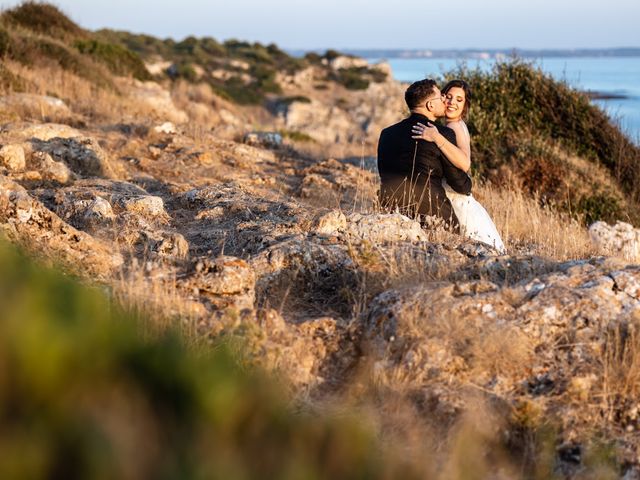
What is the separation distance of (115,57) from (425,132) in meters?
19.0

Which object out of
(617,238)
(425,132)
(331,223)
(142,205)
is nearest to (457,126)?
(425,132)

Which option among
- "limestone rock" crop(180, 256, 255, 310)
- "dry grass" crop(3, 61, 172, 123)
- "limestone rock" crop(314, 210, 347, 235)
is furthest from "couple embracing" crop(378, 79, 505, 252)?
"dry grass" crop(3, 61, 172, 123)

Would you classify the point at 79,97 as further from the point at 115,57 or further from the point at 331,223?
the point at 331,223

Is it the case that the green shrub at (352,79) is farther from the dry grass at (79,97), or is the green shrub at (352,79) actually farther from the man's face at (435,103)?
the man's face at (435,103)

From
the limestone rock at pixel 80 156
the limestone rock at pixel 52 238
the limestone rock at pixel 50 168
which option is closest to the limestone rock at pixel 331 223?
the limestone rock at pixel 52 238

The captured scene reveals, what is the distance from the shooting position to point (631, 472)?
3.41 metres

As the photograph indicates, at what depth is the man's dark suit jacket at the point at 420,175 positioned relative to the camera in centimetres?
716

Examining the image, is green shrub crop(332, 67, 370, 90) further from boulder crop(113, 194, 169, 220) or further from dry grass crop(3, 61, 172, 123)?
boulder crop(113, 194, 169, 220)

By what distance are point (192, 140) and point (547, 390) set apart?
8.96 m

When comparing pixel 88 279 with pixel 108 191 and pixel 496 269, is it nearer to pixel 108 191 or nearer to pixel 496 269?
pixel 496 269

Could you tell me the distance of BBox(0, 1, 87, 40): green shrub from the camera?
22.6m

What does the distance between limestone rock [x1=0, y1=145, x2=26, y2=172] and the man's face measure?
397cm

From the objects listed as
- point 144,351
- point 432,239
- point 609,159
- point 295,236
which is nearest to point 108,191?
point 295,236

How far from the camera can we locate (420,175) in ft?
23.5
